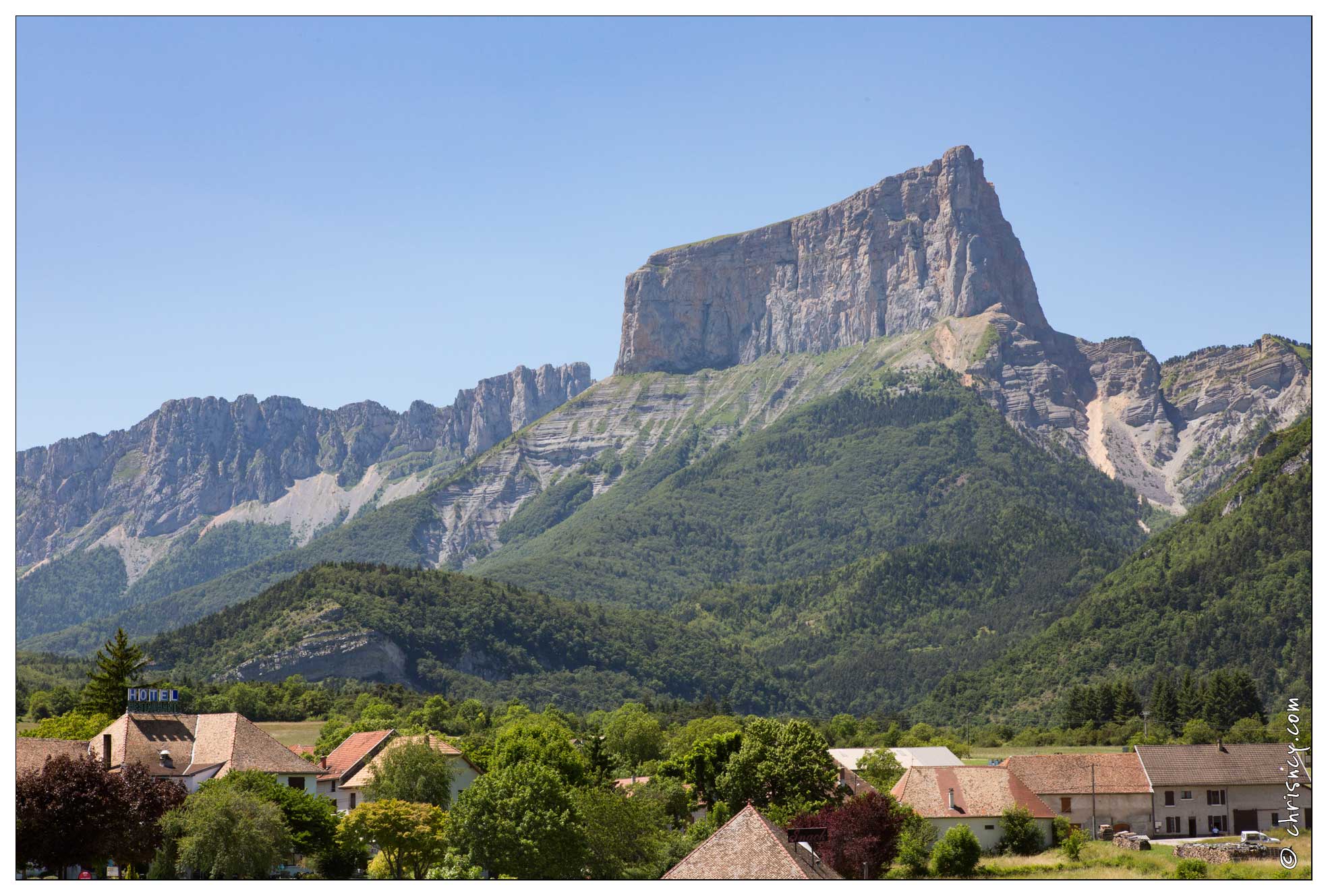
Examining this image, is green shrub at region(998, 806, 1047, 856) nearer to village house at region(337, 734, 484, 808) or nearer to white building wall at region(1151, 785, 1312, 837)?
white building wall at region(1151, 785, 1312, 837)

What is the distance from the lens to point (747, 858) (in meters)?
62.3

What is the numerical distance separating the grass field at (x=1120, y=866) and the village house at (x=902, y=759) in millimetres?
22183

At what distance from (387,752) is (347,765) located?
6361 millimetres

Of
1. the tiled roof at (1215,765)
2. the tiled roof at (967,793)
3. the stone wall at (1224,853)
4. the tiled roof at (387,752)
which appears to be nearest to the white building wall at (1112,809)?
the tiled roof at (1215,765)

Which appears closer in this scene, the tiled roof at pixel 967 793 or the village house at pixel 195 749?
the village house at pixel 195 749

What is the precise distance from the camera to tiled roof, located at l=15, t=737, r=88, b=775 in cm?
7738

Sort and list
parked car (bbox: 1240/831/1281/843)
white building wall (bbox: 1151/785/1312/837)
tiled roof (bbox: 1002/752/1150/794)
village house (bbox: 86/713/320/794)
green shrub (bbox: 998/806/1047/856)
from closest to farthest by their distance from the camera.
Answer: parked car (bbox: 1240/831/1281/843), village house (bbox: 86/713/320/794), green shrub (bbox: 998/806/1047/856), white building wall (bbox: 1151/785/1312/837), tiled roof (bbox: 1002/752/1150/794)

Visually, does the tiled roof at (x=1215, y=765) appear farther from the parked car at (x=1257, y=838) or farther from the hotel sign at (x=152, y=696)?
the hotel sign at (x=152, y=696)

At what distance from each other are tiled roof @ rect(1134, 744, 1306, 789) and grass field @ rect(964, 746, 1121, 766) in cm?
3460

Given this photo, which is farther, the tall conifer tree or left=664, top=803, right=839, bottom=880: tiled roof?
the tall conifer tree

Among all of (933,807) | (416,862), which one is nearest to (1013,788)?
(933,807)

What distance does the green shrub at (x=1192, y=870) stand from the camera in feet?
231

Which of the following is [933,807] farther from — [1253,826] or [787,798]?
[1253,826]

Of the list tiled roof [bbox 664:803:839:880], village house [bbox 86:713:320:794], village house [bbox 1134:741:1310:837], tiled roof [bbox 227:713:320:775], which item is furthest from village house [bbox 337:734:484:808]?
village house [bbox 1134:741:1310:837]
